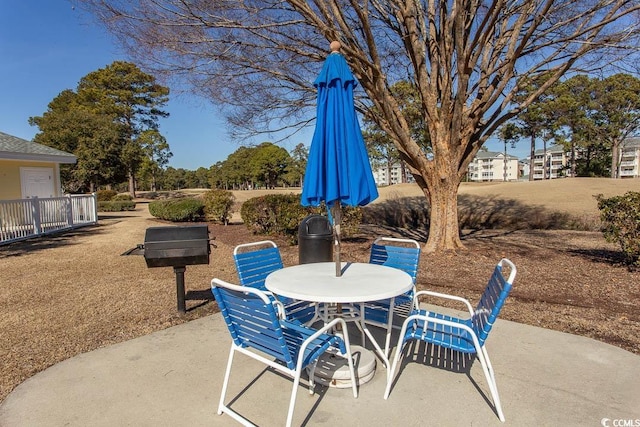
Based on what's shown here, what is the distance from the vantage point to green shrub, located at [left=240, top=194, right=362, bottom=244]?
8.96 metres

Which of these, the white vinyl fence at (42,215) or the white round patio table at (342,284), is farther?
the white vinyl fence at (42,215)

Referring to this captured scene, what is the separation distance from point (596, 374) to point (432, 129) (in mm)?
5553

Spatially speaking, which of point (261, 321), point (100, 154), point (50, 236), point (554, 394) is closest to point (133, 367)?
point (261, 321)

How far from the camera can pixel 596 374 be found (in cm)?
284

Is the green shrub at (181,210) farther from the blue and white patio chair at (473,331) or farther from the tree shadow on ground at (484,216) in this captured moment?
the blue and white patio chair at (473,331)

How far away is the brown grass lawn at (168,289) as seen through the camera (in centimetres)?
376

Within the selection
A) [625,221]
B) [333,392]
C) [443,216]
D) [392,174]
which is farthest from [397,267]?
[392,174]

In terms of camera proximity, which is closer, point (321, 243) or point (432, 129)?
point (321, 243)

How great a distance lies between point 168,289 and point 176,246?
2112mm

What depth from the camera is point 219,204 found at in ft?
45.6

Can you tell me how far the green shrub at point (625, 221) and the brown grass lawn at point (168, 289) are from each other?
1.54ft

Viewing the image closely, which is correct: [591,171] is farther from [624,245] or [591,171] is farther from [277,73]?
[277,73]

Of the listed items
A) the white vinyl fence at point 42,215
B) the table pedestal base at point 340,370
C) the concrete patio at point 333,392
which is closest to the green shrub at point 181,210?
the white vinyl fence at point 42,215

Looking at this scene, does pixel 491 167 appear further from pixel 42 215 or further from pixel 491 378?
pixel 491 378
